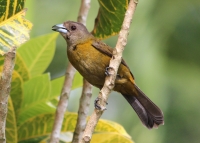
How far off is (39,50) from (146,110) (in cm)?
61

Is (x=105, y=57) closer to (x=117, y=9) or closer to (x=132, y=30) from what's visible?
(x=117, y=9)

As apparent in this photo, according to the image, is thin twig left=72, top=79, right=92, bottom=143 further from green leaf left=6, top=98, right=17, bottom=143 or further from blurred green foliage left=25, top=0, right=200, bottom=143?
blurred green foliage left=25, top=0, right=200, bottom=143

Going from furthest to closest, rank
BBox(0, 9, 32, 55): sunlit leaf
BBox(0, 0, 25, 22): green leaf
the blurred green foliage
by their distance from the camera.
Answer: the blurred green foliage → BBox(0, 0, 25, 22): green leaf → BBox(0, 9, 32, 55): sunlit leaf

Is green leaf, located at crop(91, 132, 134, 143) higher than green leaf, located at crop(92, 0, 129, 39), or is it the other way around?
green leaf, located at crop(92, 0, 129, 39)

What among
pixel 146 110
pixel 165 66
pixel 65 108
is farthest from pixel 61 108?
pixel 165 66

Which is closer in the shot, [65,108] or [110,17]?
[65,108]

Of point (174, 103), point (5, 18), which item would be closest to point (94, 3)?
point (174, 103)

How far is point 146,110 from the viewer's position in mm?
1866

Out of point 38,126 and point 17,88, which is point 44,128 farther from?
point 17,88

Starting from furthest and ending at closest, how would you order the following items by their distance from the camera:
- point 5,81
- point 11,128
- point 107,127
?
1. point 107,127
2. point 11,128
3. point 5,81

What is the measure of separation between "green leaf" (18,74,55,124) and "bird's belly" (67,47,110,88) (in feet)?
0.64

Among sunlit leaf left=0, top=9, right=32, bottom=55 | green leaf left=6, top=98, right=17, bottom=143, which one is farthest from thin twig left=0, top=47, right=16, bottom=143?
green leaf left=6, top=98, right=17, bottom=143

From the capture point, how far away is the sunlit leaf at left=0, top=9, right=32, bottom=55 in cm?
122

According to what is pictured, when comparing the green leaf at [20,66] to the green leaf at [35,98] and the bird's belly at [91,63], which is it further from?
the bird's belly at [91,63]
